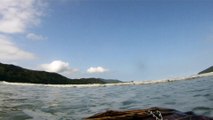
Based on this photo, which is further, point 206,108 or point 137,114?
point 206,108

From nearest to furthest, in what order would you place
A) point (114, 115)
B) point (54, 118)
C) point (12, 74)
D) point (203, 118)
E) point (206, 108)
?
point (203, 118) < point (114, 115) < point (206, 108) < point (54, 118) < point (12, 74)

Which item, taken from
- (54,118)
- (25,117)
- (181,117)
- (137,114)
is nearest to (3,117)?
(25,117)

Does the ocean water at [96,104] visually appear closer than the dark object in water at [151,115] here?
No

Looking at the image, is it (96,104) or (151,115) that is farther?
(96,104)

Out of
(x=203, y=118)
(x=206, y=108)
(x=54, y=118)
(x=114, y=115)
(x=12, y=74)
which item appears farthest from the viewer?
(x=12, y=74)

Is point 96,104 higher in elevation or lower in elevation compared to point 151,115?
higher

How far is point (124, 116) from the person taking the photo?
12.6 m

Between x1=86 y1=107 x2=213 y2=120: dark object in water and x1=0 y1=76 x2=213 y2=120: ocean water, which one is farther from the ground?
x1=0 y1=76 x2=213 y2=120: ocean water

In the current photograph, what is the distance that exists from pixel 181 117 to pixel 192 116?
0.43 metres

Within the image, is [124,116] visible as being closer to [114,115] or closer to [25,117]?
[114,115]

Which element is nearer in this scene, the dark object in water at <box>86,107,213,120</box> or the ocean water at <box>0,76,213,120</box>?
the dark object in water at <box>86,107,213,120</box>

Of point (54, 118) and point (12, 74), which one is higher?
point (12, 74)

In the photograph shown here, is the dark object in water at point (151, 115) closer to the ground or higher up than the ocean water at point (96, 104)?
closer to the ground

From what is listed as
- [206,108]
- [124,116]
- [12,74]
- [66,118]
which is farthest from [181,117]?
[12,74]
